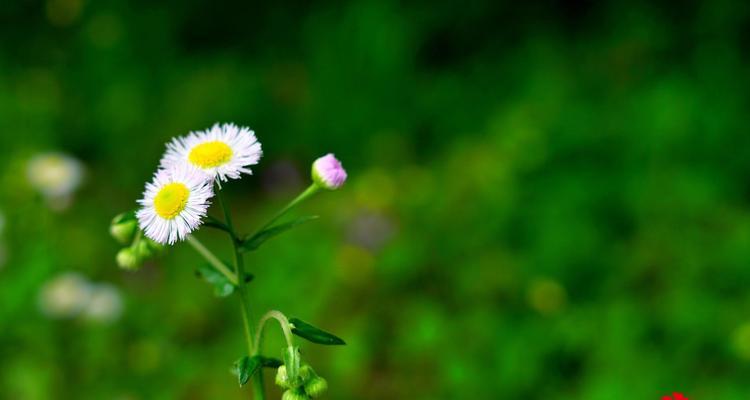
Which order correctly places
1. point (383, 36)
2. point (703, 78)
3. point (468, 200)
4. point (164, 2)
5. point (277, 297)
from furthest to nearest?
point (164, 2), point (383, 36), point (703, 78), point (468, 200), point (277, 297)

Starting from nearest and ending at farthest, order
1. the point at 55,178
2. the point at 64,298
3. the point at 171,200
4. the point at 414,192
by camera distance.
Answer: the point at 171,200, the point at 64,298, the point at 55,178, the point at 414,192

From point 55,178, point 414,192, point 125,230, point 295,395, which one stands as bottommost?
point 295,395

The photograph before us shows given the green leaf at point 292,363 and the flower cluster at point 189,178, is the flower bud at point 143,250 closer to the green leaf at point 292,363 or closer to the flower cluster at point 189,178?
the flower cluster at point 189,178

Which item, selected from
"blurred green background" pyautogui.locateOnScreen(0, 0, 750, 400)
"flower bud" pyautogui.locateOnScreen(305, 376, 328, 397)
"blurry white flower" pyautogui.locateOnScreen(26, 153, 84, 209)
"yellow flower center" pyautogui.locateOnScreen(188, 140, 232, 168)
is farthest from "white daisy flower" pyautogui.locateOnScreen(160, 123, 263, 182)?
"blurry white flower" pyautogui.locateOnScreen(26, 153, 84, 209)

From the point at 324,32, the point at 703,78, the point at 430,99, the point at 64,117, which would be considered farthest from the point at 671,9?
the point at 64,117

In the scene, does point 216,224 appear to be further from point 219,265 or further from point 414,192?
point 414,192

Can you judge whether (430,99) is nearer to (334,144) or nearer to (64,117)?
(334,144)

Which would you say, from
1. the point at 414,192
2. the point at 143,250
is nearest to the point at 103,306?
the point at 414,192
